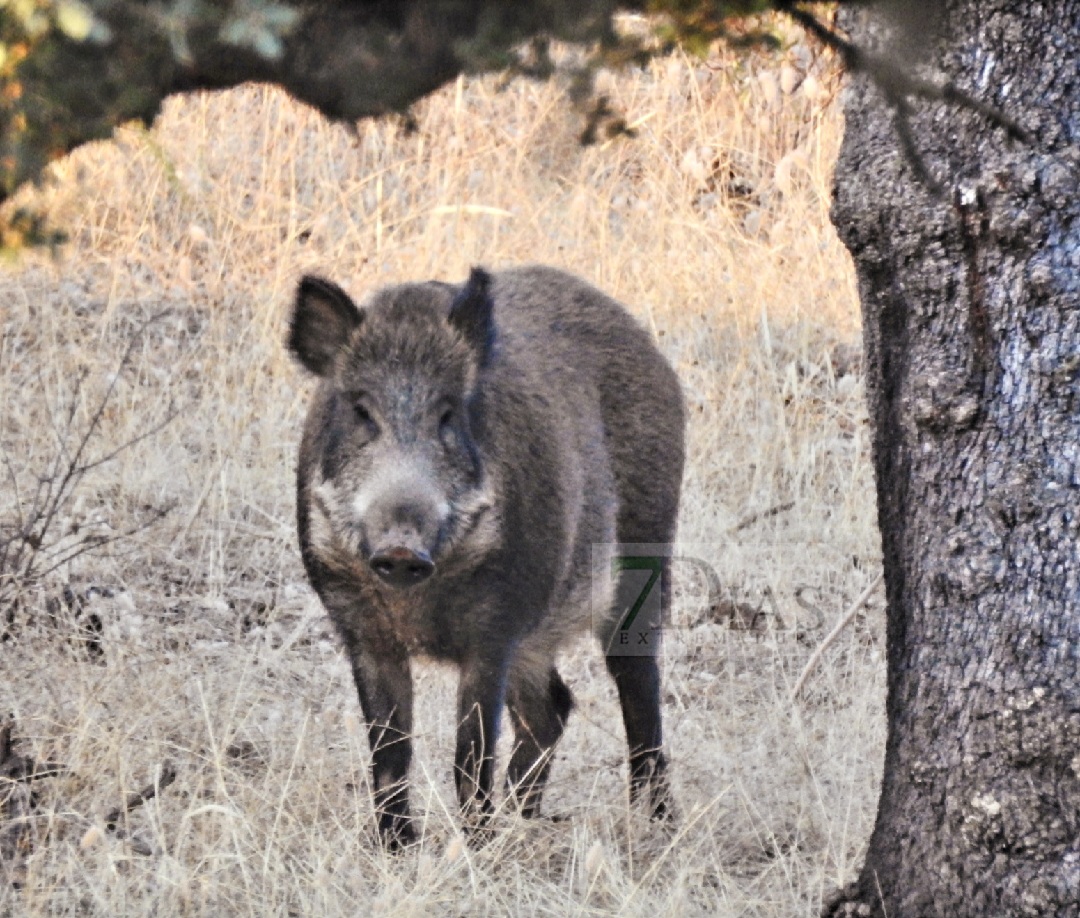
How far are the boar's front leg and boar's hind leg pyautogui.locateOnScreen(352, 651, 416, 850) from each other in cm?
14

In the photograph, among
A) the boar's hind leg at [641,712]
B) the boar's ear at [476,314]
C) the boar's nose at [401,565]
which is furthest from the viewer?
the boar's hind leg at [641,712]

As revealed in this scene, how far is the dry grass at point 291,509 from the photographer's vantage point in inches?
153

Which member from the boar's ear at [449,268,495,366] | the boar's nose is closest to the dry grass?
the boar's nose

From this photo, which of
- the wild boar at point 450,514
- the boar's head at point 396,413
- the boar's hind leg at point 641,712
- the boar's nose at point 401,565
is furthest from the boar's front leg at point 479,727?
the boar's hind leg at point 641,712

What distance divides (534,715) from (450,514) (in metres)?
0.99

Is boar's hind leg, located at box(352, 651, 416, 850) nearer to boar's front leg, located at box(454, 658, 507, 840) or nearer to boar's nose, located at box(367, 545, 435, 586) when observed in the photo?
boar's front leg, located at box(454, 658, 507, 840)

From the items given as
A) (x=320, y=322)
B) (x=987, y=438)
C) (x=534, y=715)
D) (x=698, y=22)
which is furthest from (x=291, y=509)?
(x=698, y=22)

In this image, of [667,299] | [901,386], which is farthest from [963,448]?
[667,299]

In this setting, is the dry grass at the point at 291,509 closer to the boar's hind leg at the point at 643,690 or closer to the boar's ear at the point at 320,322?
the boar's hind leg at the point at 643,690

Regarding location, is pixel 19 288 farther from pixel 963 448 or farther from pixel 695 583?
pixel 963 448

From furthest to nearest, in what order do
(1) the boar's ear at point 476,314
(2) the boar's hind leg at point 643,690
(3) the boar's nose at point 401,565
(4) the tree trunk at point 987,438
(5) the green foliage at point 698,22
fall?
1. (2) the boar's hind leg at point 643,690
2. (1) the boar's ear at point 476,314
3. (3) the boar's nose at point 401,565
4. (4) the tree trunk at point 987,438
5. (5) the green foliage at point 698,22

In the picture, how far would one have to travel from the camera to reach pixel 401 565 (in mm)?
3836

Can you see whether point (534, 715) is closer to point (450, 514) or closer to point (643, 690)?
point (643, 690)

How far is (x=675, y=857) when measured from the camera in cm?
Answer: 417
